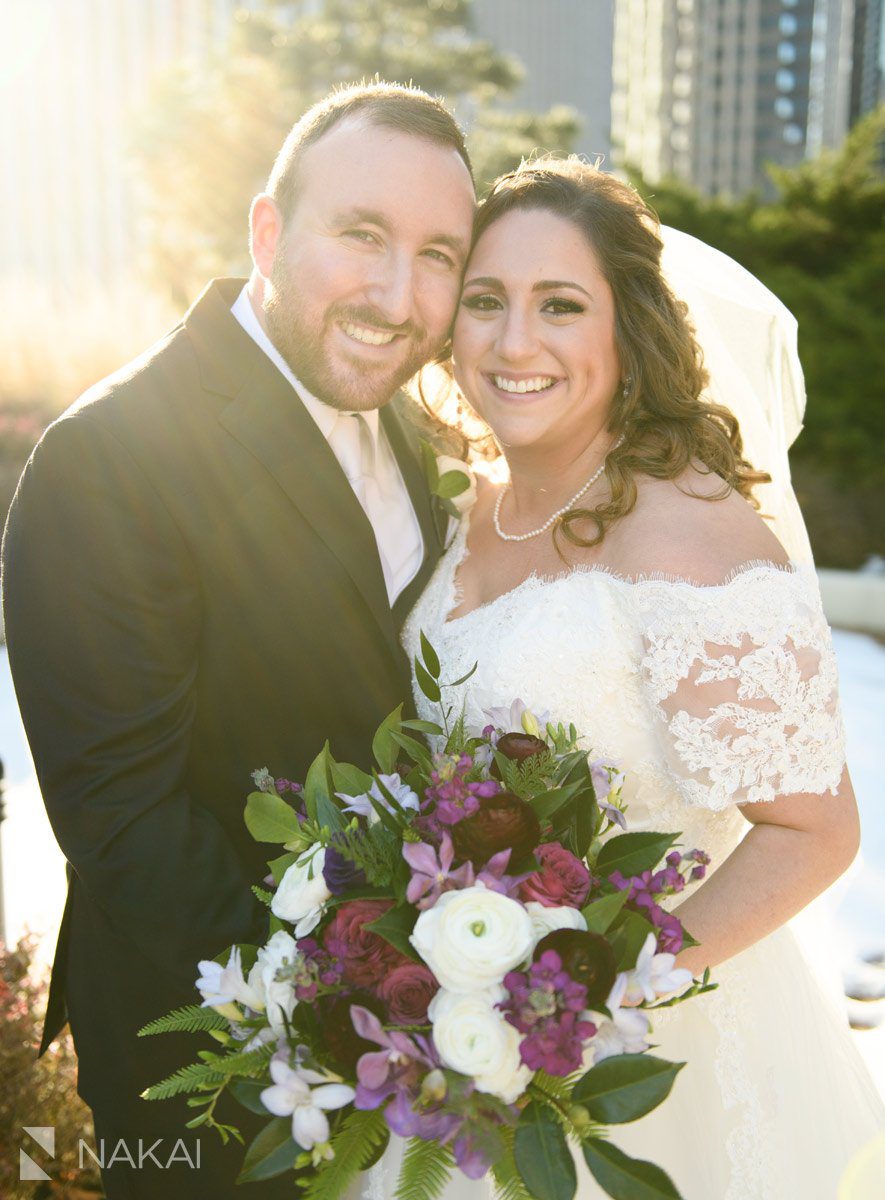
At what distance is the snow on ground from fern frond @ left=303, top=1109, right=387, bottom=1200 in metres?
1.57

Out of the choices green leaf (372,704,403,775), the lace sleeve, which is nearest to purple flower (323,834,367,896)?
green leaf (372,704,403,775)

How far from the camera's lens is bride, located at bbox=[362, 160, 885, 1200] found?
2.13 m

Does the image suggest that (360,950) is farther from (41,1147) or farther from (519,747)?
(41,1147)

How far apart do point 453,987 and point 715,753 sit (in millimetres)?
846

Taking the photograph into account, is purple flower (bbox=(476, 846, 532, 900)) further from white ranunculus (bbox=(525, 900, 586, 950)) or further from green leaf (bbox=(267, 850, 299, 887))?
green leaf (bbox=(267, 850, 299, 887))

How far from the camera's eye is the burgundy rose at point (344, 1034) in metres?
1.50

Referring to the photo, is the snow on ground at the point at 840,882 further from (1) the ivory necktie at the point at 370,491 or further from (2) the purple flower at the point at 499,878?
(2) the purple flower at the point at 499,878

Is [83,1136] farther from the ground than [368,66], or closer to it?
closer to it

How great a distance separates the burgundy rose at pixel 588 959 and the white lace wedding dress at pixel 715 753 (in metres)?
0.56

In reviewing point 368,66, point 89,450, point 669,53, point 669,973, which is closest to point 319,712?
point 89,450

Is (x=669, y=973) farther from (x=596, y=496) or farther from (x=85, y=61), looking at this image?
(x=85, y=61)

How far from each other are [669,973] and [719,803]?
0.64 m

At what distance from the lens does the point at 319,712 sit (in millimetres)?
2367

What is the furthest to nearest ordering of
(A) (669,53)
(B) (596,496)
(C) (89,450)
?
(A) (669,53) < (B) (596,496) < (C) (89,450)
